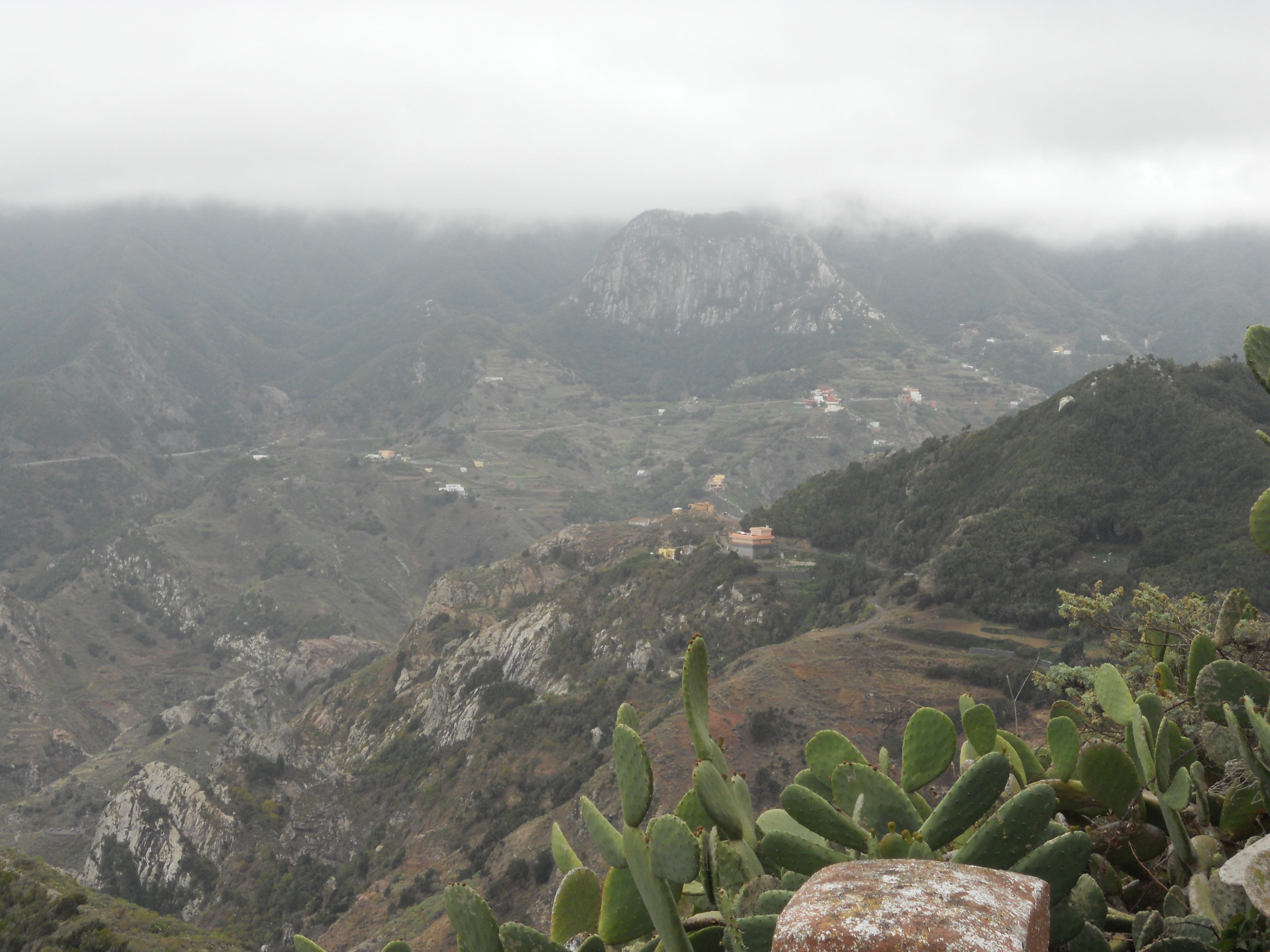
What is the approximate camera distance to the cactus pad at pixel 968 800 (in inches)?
123

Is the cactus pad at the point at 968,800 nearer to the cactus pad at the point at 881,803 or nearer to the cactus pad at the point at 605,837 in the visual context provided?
the cactus pad at the point at 881,803

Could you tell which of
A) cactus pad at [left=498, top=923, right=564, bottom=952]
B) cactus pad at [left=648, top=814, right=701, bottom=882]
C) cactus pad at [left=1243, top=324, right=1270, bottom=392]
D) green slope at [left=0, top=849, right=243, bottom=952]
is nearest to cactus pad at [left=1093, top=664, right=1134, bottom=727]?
cactus pad at [left=1243, top=324, right=1270, bottom=392]

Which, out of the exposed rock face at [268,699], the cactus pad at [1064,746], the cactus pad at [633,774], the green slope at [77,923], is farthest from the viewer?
the exposed rock face at [268,699]

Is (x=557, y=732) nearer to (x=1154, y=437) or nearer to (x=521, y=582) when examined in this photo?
(x=521, y=582)

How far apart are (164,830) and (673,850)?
48999mm

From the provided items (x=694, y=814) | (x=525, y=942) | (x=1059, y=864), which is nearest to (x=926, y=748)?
(x=1059, y=864)

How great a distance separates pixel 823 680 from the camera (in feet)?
106

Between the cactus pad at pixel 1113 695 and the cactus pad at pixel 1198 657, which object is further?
the cactus pad at pixel 1198 657

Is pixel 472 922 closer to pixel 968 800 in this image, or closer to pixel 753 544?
pixel 968 800

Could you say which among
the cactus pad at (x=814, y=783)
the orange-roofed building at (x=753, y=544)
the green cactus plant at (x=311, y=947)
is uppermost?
the cactus pad at (x=814, y=783)

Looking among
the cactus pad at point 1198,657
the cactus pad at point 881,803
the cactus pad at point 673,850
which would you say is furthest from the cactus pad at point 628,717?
the cactus pad at point 1198,657

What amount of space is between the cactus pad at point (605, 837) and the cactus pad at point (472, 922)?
530mm

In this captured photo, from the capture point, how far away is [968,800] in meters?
3.22

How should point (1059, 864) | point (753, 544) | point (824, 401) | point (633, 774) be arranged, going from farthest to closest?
point (824, 401) < point (753, 544) < point (633, 774) < point (1059, 864)
